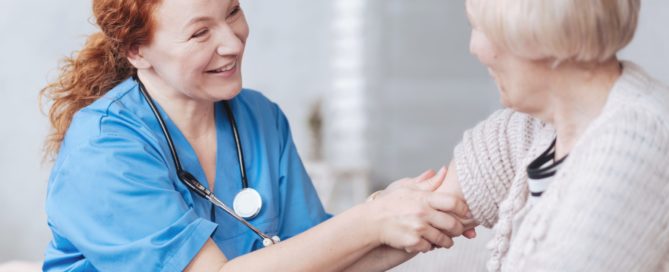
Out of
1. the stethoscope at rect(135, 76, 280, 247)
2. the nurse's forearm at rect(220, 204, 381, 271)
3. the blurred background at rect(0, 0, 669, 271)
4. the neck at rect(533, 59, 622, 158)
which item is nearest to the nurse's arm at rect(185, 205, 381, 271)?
the nurse's forearm at rect(220, 204, 381, 271)

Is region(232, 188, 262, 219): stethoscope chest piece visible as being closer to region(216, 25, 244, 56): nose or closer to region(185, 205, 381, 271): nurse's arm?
region(185, 205, 381, 271): nurse's arm

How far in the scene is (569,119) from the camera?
1319 millimetres

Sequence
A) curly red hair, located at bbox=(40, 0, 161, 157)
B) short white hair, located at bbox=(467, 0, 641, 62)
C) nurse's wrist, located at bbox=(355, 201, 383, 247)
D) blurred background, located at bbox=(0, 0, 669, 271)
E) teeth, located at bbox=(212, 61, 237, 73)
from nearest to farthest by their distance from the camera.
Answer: short white hair, located at bbox=(467, 0, 641, 62) < nurse's wrist, located at bbox=(355, 201, 383, 247) < teeth, located at bbox=(212, 61, 237, 73) < curly red hair, located at bbox=(40, 0, 161, 157) < blurred background, located at bbox=(0, 0, 669, 271)

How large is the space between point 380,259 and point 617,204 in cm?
65

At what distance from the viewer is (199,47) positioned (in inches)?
68.5

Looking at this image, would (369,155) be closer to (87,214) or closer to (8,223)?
(8,223)

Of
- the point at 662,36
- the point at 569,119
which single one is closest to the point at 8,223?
the point at 662,36

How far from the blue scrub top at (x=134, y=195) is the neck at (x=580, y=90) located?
670mm

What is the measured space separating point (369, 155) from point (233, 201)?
6.85 ft

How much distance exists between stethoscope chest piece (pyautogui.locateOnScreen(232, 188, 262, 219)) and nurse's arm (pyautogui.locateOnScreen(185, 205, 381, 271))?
7.3 inches

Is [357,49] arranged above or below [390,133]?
above

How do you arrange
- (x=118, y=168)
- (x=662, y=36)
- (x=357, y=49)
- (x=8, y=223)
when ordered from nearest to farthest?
(x=118, y=168) → (x=662, y=36) → (x=8, y=223) → (x=357, y=49)

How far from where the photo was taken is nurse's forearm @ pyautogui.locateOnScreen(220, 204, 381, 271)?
1665 millimetres

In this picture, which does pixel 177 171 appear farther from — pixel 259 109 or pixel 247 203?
pixel 259 109
